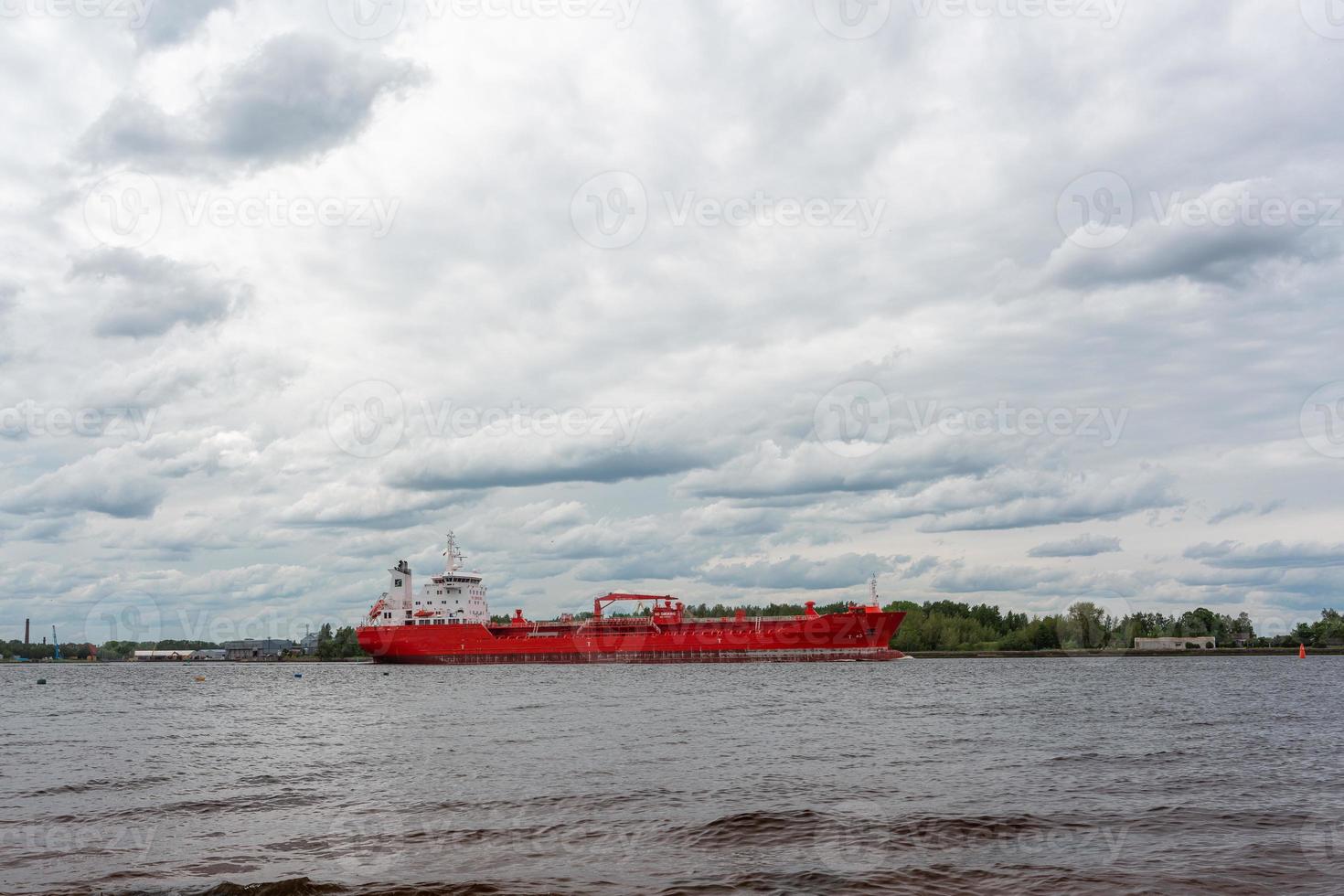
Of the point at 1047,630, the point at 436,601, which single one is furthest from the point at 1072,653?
the point at 436,601

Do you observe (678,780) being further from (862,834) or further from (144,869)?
(144,869)

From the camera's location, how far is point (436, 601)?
101 meters

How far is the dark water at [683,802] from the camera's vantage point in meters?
13.6

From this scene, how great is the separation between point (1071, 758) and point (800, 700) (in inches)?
824

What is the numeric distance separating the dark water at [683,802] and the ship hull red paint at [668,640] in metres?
51.4

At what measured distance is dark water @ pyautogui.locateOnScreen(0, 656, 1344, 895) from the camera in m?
13.6

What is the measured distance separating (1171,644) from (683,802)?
148374 mm

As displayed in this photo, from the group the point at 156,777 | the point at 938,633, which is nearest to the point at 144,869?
the point at 156,777
